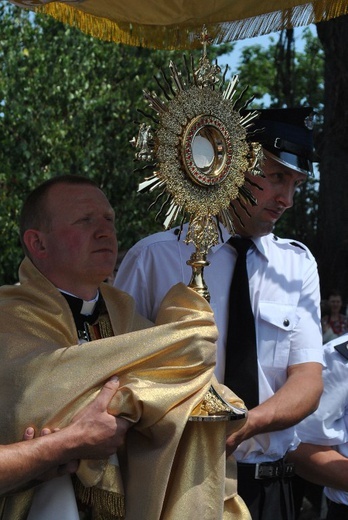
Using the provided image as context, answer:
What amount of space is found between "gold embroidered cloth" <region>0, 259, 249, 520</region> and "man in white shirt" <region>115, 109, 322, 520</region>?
1.47ft

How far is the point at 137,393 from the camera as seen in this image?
2527 millimetres

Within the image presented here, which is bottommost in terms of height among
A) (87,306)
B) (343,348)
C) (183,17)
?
(343,348)

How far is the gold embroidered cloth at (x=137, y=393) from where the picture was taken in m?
2.54

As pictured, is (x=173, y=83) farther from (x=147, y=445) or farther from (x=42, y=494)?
(x=42, y=494)

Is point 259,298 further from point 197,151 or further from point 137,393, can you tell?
point 137,393

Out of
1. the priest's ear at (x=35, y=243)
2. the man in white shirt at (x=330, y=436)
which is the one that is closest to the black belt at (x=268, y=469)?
the man in white shirt at (x=330, y=436)

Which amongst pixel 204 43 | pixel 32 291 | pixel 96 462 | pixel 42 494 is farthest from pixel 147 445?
pixel 204 43

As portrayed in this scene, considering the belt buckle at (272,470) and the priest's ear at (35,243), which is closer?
the priest's ear at (35,243)

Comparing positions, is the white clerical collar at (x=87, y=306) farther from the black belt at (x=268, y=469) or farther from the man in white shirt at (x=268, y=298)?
the black belt at (x=268, y=469)

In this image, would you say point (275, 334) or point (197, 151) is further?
point (275, 334)

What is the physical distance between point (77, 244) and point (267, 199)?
74 centimetres

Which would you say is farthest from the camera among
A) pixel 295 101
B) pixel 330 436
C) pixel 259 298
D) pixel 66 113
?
pixel 66 113

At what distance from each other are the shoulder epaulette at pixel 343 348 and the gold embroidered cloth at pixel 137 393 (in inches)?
31.9

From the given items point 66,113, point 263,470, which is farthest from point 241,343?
point 66,113
